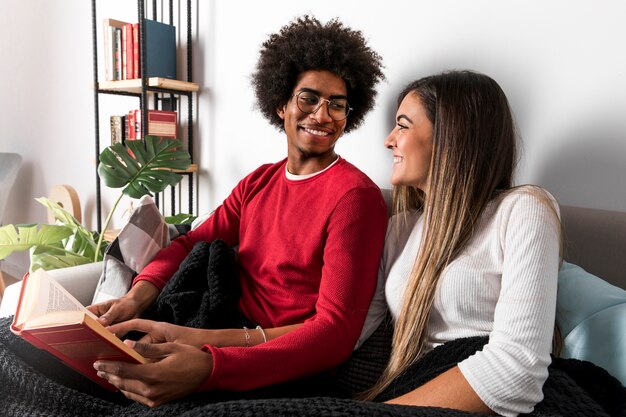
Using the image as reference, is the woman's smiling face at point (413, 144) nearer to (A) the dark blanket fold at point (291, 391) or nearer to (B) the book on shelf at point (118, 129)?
(A) the dark blanket fold at point (291, 391)

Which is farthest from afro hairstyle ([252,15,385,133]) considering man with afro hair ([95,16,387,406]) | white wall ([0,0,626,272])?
white wall ([0,0,626,272])

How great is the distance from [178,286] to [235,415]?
0.58 m

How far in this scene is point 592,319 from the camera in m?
0.89

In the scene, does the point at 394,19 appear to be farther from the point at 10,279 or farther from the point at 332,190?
the point at 10,279

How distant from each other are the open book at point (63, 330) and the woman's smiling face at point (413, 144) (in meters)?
0.66

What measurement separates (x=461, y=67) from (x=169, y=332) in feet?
3.41

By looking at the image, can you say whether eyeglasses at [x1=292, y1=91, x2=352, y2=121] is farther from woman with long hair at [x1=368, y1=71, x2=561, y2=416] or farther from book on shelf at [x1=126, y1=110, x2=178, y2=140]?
book on shelf at [x1=126, y1=110, x2=178, y2=140]

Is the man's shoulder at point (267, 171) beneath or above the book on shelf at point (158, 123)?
beneath

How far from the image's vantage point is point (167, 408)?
0.81 metres

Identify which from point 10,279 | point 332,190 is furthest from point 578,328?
point 10,279

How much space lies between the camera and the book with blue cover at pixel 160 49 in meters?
2.21

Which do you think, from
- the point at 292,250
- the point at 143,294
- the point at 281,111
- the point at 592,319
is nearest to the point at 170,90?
the point at 281,111

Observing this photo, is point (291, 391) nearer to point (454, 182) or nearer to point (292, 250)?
point (292, 250)

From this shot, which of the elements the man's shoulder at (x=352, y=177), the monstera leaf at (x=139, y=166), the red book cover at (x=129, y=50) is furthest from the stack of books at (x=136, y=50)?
the man's shoulder at (x=352, y=177)
